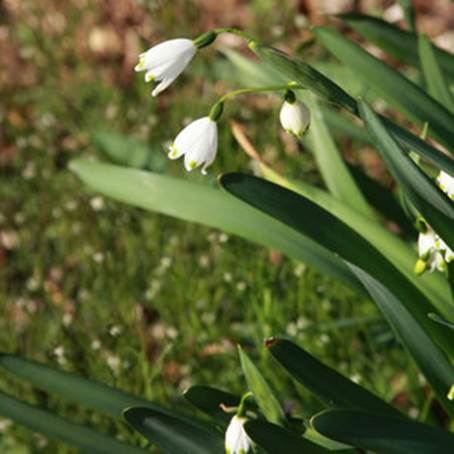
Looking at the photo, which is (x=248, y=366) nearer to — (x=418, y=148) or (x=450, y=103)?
(x=418, y=148)

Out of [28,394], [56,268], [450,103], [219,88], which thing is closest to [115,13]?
[219,88]

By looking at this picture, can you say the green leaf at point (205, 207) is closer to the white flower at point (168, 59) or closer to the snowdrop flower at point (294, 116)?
the snowdrop flower at point (294, 116)

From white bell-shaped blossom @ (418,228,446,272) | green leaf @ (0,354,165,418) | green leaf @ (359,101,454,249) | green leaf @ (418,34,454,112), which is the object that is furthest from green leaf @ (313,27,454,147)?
green leaf @ (0,354,165,418)

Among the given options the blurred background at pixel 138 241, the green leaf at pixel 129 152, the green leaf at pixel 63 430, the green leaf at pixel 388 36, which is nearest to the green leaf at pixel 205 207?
the blurred background at pixel 138 241

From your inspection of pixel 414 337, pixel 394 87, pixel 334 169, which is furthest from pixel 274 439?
pixel 334 169

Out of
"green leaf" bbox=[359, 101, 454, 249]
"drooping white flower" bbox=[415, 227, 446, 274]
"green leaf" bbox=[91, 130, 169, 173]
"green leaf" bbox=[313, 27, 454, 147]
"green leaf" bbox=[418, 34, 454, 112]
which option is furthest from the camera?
"green leaf" bbox=[91, 130, 169, 173]

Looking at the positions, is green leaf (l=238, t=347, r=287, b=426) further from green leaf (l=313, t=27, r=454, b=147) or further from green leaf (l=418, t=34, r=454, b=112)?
green leaf (l=418, t=34, r=454, b=112)

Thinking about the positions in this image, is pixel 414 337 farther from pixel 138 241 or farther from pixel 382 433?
pixel 138 241
